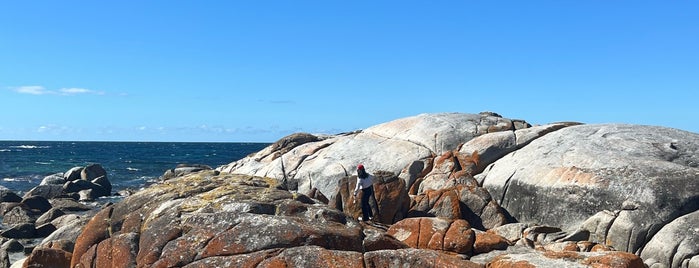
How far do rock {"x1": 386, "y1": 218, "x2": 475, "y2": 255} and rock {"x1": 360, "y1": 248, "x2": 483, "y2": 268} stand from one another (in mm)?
3613

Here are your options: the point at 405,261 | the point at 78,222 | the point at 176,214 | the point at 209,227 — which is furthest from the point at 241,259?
the point at 78,222

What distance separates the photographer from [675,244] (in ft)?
67.4

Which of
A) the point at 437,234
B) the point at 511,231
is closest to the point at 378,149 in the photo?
the point at 511,231

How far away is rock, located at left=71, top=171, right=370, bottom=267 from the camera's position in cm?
1371

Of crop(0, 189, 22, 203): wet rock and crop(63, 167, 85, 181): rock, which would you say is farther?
crop(63, 167, 85, 181): rock

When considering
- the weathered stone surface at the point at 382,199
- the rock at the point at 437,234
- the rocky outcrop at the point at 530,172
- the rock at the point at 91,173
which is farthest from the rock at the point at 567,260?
the rock at the point at 91,173

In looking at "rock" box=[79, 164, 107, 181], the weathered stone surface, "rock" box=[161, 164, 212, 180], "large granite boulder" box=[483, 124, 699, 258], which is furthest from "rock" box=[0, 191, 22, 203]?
"large granite boulder" box=[483, 124, 699, 258]

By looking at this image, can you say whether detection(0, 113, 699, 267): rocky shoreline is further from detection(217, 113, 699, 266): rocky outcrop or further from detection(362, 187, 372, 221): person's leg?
detection(362, 187, 372, 221): person's leg

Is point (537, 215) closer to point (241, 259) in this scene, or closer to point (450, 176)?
point (450, 176)

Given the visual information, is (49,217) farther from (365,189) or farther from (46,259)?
(365,189)

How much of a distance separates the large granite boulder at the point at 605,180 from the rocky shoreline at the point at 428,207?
0.05 m

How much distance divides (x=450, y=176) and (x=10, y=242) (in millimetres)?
20786

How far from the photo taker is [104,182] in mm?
55406

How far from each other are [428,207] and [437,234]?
871cm
